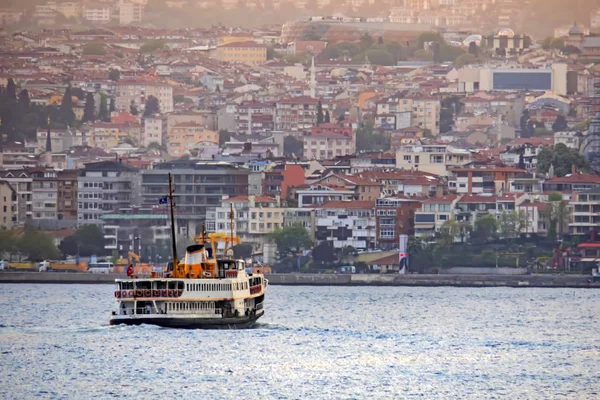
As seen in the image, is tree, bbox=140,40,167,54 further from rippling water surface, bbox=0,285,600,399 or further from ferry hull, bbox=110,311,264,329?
ferry hull, bbox=110,311,264,329

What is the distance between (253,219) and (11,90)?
5528 cm

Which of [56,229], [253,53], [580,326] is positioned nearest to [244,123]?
[253,53]

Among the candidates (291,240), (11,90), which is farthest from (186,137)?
(291,240)

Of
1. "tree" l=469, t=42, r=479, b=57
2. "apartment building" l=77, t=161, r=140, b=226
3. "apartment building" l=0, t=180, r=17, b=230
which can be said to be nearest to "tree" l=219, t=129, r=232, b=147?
"apartment building" l=77, t=161, r=140, b=226

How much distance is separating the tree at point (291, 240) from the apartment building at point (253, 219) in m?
1.19

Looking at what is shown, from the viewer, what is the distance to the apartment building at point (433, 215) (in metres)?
79.9

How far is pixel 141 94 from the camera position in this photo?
139m

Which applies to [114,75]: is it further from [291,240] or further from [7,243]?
[291,240]

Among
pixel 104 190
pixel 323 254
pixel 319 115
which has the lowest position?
pixel 323 254

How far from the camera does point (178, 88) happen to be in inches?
5719

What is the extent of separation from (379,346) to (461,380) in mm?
5623

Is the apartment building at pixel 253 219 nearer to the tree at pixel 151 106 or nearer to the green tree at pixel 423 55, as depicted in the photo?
the tree at pixel 151 106

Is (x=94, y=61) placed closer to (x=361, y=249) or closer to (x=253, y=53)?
(x=253, y=53)

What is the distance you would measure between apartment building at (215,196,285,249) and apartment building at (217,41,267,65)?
3189 inches
